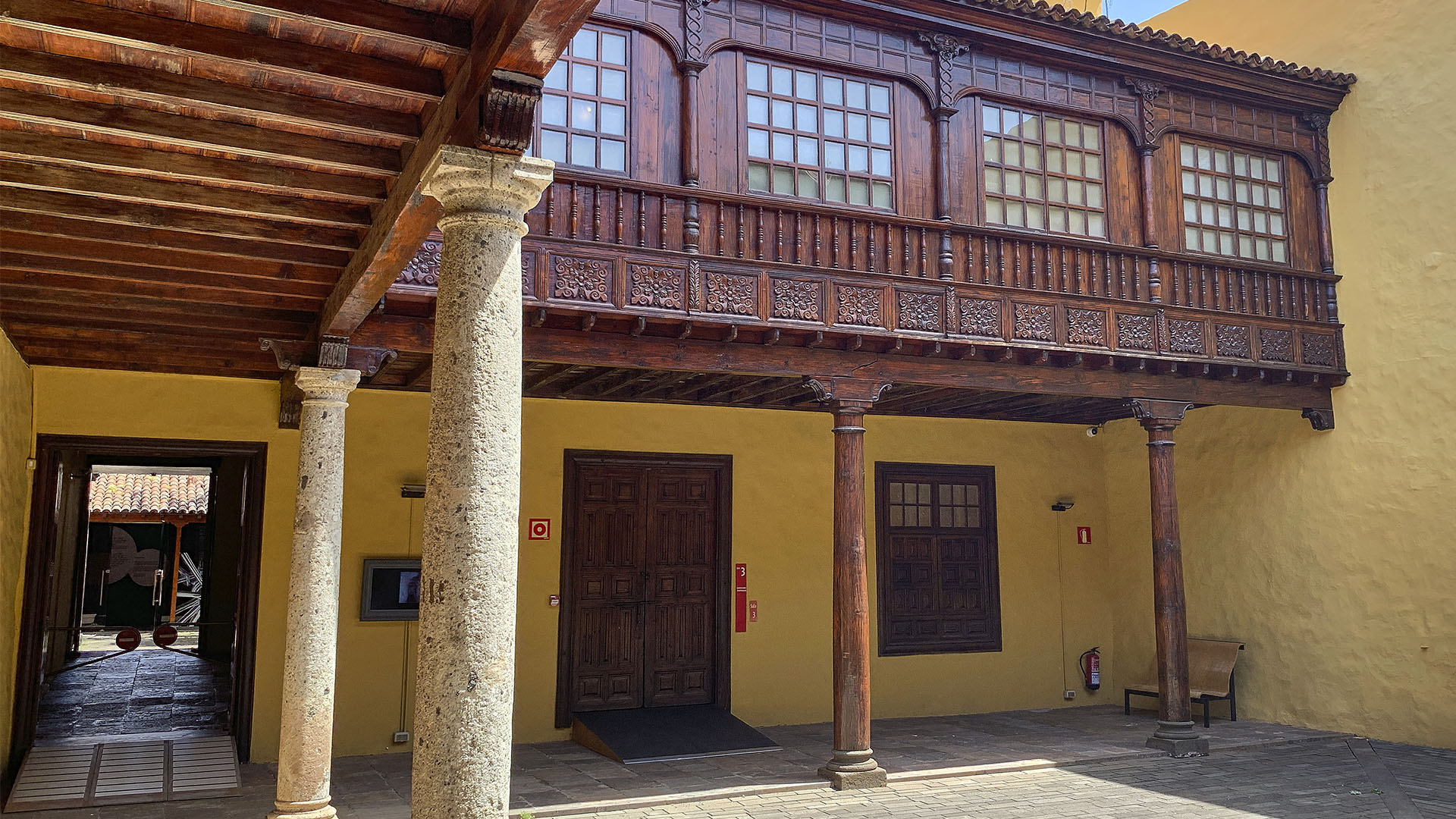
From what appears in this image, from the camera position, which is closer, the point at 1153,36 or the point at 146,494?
the point at 1153,36

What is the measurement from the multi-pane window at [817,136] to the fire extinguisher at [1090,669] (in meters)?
6.48

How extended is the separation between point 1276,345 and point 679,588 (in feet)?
20.5

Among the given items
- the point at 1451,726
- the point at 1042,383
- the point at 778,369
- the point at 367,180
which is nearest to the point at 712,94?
the point at 778,369

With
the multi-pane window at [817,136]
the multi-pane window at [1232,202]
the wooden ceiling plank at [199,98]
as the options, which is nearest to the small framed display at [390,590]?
the multi-pane window at [817,136]

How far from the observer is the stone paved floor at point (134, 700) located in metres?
9.76

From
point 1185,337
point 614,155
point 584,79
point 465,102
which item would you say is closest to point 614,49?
point 584,79

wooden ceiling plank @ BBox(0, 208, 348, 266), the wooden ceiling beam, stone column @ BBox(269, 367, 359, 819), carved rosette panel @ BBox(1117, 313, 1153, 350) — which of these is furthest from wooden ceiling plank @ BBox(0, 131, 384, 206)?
carved rosette panel @ BBox(1117, 313, 1153, 350)

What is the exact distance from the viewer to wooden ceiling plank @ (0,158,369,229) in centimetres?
421

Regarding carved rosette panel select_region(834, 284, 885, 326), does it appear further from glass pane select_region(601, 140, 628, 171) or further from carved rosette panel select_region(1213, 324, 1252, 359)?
carved rosette panel select_region(1213, 324, 1252, 359)

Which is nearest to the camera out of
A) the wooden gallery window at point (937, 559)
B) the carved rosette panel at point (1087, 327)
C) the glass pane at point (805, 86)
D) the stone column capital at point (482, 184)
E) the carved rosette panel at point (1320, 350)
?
the stone column capital at point (482, 184)

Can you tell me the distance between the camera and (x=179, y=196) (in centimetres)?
443

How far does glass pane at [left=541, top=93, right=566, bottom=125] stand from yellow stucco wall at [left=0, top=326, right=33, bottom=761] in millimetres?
3870

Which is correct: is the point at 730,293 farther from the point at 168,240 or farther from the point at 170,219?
the point at 170,219

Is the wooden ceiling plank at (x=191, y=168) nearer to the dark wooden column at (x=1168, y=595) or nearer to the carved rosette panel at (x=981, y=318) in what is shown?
the carved rosette panel at (x=981, y=318)
